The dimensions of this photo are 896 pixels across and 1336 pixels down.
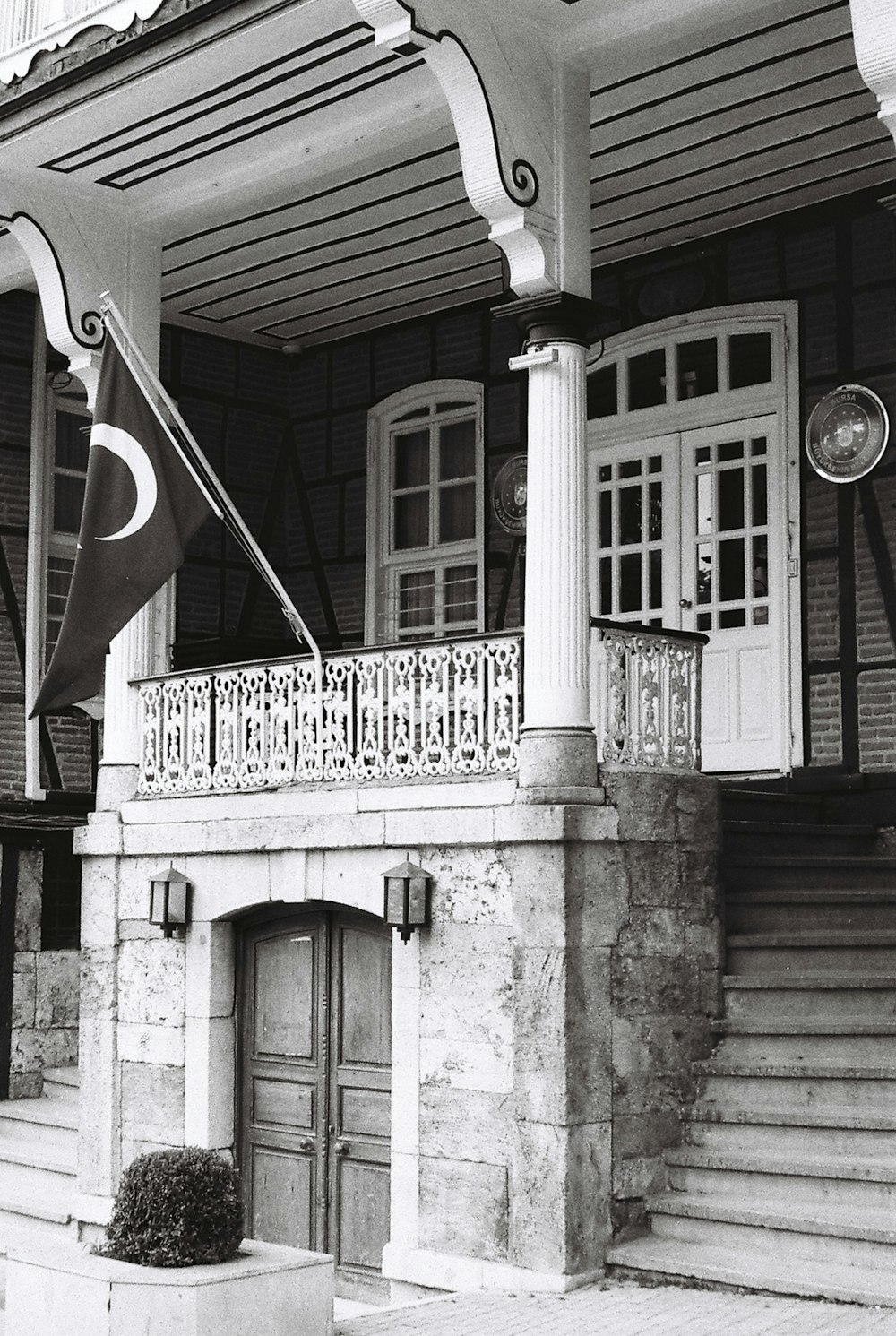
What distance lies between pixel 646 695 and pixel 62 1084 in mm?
5609

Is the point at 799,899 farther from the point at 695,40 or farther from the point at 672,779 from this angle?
the point at 695,40

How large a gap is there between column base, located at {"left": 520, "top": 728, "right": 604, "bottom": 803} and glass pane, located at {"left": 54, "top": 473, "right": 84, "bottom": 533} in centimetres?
578

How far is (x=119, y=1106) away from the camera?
10328 mm

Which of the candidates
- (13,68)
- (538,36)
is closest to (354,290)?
(13,68)

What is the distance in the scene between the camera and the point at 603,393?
1218cm

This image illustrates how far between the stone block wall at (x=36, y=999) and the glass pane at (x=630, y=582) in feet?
14.6

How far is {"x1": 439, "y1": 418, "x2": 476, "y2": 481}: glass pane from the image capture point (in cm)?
1305

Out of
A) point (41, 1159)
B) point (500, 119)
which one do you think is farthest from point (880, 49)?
point (41, 1159)

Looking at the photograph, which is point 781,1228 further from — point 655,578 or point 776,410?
point 776,410

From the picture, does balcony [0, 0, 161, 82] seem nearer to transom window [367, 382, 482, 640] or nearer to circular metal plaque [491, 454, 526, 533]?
transom window [367, 382, 482, 640]

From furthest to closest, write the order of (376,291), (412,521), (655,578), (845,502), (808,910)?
(412,521), (376,291), (655,578), (845,502), (808,910)

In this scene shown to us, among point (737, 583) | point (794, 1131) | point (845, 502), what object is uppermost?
point (845, 502)

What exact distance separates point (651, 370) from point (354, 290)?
2.31m

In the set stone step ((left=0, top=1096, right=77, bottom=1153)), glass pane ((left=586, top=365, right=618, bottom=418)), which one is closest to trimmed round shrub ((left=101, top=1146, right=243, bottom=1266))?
stone step ((left=0, top=1096, right=77, bottom=1153))
